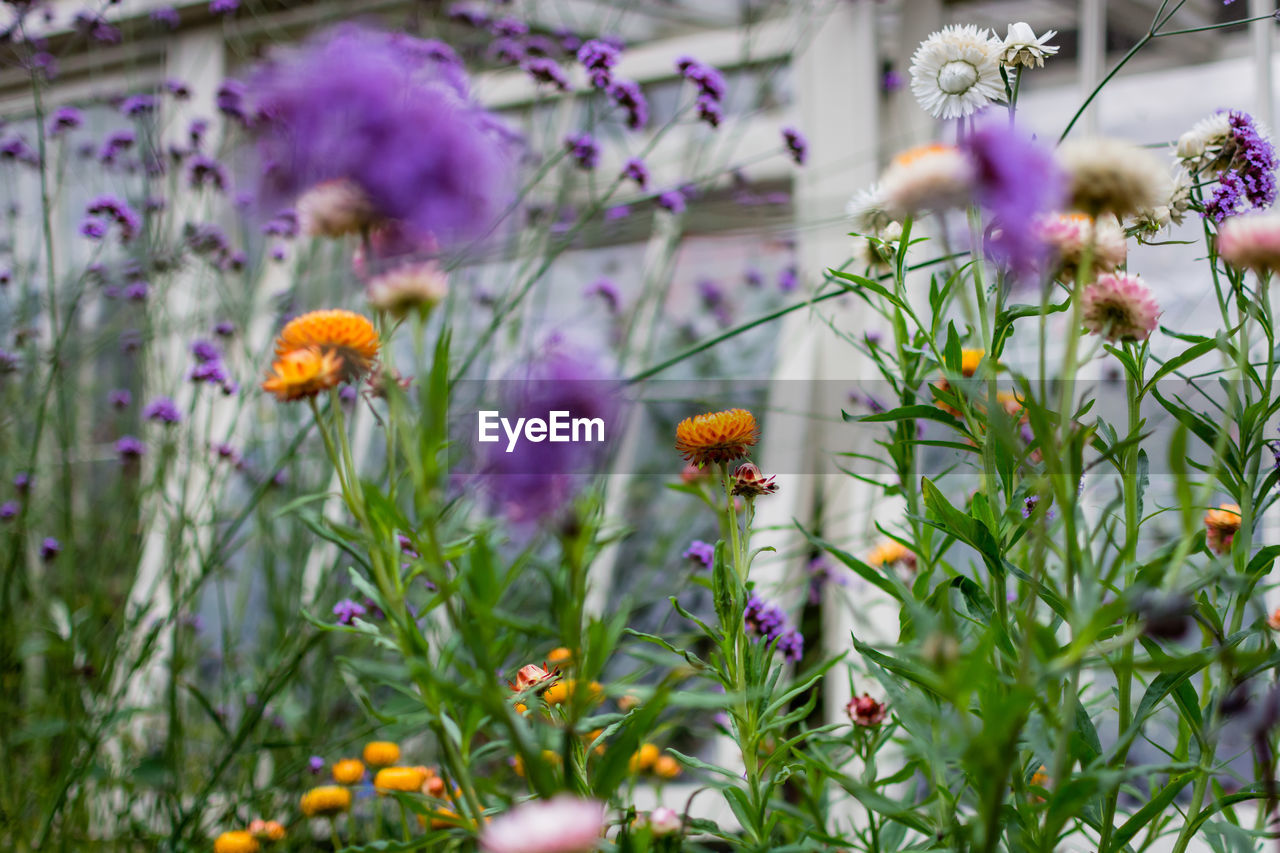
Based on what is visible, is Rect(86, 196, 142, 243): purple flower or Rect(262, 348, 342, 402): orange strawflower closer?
Rect(262, 348, 342, 402): orange strawflower

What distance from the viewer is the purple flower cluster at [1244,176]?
47 cm

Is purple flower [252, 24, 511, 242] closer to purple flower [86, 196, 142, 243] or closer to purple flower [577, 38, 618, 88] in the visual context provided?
purple flower [577, 38, 618, 88]

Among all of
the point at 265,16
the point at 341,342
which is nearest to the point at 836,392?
the point at 341,342

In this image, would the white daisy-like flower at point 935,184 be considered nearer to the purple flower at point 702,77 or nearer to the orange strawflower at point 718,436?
the orange strawflower at point 718,436

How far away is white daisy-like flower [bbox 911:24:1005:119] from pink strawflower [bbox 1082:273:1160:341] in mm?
137

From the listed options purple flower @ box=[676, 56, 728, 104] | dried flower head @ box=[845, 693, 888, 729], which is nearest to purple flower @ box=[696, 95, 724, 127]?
purple flower @ box=[676, 56, 728, 104]

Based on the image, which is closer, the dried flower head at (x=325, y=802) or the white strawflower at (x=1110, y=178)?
the white strawflower at (x=1110, y=178)

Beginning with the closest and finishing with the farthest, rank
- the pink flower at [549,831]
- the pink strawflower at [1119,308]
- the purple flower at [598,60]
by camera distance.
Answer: the pink flower at [549,831] < the pink strawflower at [1119,308] < the purple flower at [598,60]

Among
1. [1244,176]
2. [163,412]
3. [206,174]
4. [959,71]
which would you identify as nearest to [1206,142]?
[1244,176]

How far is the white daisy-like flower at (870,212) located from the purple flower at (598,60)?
0.41 meters

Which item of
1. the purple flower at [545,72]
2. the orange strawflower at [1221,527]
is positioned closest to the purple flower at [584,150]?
the purple flower at [545,72]

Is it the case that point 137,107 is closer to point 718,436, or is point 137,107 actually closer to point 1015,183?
point 718,436

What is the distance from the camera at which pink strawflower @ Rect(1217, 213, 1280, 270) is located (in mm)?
316

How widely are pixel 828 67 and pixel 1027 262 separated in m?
1.50
